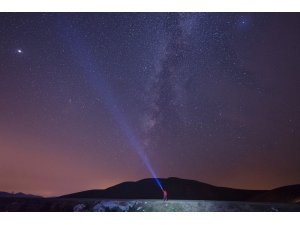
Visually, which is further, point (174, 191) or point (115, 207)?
point (174, 191)

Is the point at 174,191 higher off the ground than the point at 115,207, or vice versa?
the point at 174,191

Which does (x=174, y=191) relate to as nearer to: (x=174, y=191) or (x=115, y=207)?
(x=174, y=191)

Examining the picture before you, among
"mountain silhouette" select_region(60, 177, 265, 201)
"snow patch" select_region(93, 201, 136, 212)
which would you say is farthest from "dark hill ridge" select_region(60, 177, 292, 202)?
"snow patch" select_region(93, 201, 136, 212)

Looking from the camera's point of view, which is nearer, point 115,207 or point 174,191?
point 115,207

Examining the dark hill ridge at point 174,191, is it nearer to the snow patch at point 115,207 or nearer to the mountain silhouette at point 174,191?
the mountain silhouette at point 174,191

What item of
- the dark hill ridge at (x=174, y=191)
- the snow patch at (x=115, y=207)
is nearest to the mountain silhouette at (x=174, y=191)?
the dark hill ridge at (x=174, y=191)

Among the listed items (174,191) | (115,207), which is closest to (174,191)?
(174,191)
